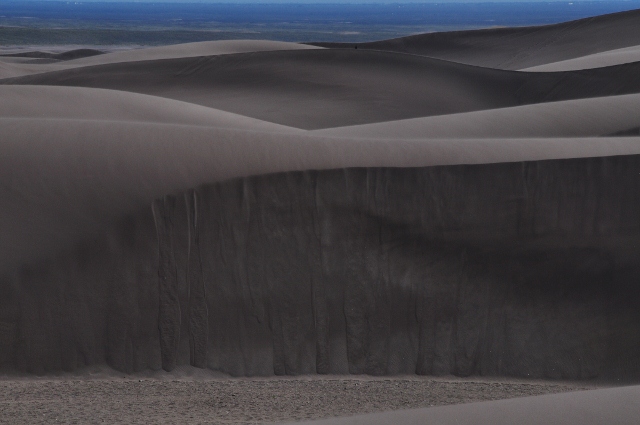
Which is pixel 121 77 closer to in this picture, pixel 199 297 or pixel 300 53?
pixel 300 53

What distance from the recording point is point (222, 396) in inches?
215

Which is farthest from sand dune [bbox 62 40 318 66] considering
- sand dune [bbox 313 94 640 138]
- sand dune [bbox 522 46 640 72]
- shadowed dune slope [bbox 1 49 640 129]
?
sand dune [bbox 313 94 640 138]

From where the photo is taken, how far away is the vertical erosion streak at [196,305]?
6453 mm

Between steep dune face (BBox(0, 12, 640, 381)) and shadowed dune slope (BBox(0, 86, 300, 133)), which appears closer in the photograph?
steep dune face (BBox(0, 12, 640, 381))

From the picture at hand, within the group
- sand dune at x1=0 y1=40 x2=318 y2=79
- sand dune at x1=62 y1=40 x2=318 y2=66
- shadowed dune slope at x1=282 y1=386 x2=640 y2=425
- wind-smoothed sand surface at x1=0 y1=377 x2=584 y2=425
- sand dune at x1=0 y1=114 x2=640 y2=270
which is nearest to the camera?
shadowed dune slope at x1=282 y1=386 x2=640 y2=425

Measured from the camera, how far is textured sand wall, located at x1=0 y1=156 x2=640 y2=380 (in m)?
6.40

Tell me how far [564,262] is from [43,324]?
419cm

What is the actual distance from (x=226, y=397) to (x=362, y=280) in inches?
69.8

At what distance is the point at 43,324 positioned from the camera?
630 centimetres

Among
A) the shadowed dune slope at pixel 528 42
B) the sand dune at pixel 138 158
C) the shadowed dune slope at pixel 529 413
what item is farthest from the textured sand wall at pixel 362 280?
the shadowed dune slope at pixel 528 42

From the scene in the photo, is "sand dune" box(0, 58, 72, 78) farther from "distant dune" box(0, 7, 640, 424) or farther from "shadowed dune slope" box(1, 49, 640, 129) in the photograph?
"distant dune" box(0, 7, 640, 424)

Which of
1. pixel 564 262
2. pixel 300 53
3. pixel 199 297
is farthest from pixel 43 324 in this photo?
pixel 300 53

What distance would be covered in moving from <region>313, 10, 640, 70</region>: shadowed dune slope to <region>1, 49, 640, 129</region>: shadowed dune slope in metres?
8.79

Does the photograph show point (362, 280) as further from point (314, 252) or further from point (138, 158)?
point (138, 158)
